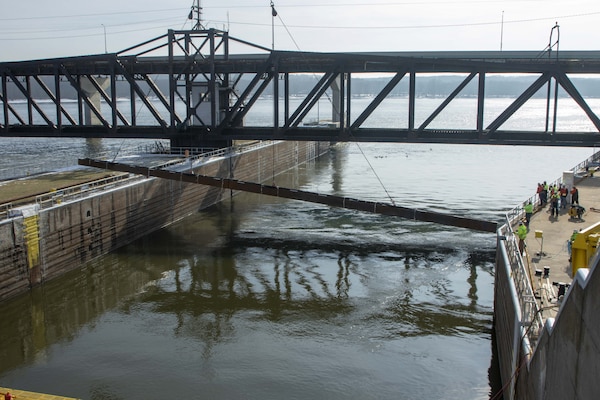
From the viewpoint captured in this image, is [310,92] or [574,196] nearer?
[574,196]

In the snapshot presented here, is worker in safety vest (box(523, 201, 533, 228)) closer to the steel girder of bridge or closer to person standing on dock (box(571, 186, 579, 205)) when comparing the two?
person standing on dock (box(571, 186, 579, 205))

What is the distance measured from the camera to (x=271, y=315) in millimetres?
27141

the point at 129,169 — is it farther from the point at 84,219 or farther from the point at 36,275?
the point at 36,275

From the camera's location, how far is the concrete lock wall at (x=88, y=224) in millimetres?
28664

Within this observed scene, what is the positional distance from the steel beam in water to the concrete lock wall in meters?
2.18

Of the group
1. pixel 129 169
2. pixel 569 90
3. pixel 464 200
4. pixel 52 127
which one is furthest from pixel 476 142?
pixel 52 127

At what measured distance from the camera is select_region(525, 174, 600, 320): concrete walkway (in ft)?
60.4

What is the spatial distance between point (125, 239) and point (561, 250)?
1017 inches

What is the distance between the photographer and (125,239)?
127 ft

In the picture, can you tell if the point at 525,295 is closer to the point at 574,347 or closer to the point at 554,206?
the point at 574,347

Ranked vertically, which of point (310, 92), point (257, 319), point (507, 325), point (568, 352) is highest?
point (310, 92)

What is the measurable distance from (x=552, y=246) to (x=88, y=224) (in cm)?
2410

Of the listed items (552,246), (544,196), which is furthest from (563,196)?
(552,246)

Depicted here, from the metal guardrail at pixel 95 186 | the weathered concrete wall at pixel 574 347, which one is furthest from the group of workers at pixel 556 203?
the metal guardrail at pixel 95 186
